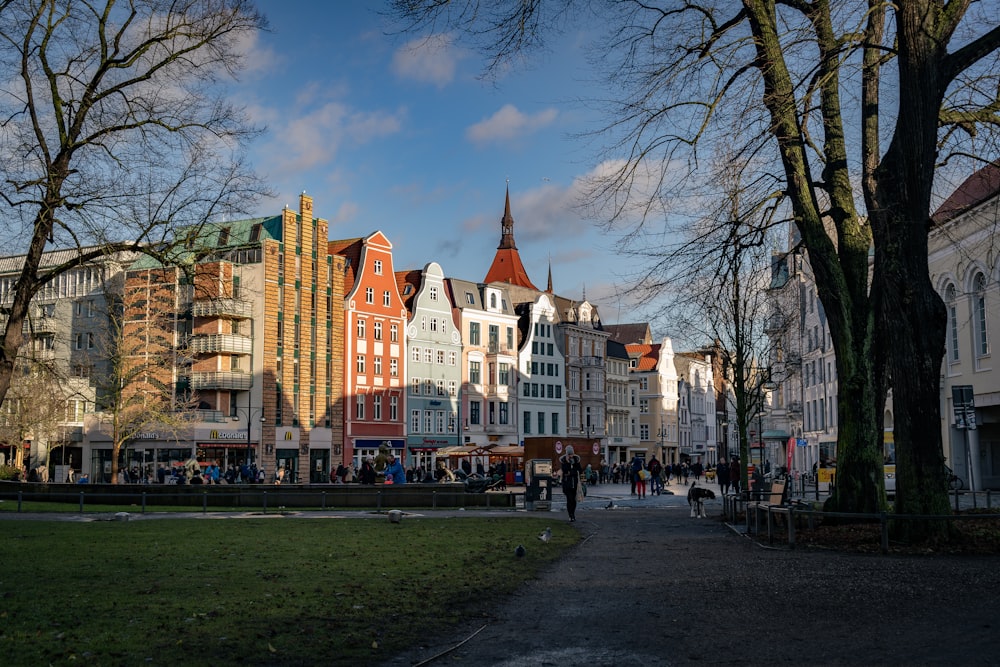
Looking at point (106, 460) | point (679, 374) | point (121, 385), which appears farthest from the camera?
point (679, 374)

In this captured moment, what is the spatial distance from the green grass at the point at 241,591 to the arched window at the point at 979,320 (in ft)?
89.0

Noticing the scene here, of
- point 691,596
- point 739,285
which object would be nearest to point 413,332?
point 739,285

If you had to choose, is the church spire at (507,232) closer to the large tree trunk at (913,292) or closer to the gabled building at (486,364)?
the gabled building at (486,364)

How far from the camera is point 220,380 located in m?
63.6

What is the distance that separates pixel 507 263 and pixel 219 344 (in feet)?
237

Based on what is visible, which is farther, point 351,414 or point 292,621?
point 351,414

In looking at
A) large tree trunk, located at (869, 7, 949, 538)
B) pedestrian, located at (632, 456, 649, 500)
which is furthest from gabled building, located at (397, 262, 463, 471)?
large tree trunk, located at (869, 7, 949, 538)

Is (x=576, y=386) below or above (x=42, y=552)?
above

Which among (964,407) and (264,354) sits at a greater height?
(264,354)

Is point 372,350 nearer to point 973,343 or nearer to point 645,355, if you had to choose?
point 973,343

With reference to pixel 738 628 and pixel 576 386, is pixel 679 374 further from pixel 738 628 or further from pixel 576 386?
pixel 738 628

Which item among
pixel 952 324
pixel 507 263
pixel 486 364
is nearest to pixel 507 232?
pixel 507 263

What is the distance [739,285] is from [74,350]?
206 ft

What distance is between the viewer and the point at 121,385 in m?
54.2
